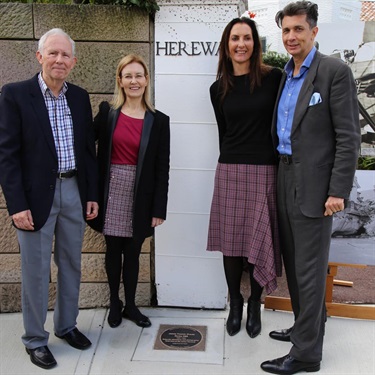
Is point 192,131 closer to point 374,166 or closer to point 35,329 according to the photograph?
point 374,166

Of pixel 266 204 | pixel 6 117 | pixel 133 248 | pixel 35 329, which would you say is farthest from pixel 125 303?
pixel 6 117

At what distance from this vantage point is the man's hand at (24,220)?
2.60 m

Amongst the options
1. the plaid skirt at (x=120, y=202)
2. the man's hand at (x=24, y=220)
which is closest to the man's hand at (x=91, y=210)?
the plaid skirt at (x=120, y=202)

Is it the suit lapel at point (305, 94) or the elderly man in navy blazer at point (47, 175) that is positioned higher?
the suit lapel at point (305, 94)

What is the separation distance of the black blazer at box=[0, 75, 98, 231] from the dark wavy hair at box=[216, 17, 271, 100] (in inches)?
37.4

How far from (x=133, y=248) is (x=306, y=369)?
1.28 meters

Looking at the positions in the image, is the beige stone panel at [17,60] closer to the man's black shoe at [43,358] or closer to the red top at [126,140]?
the red top at [126,140]

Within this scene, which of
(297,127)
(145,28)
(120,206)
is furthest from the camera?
(145,28)

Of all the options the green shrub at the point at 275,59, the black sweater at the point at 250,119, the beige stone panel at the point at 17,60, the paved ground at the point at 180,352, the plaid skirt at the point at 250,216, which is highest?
the green shrub at the point at 275,59

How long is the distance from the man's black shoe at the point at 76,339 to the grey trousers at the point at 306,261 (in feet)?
4.20

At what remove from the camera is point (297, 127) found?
2.53m

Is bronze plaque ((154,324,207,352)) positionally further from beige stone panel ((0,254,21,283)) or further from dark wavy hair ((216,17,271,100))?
dark wavy hair ((216,17,271,100))

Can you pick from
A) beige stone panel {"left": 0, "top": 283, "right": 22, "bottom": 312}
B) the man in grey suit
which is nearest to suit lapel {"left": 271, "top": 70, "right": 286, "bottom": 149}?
the man in grey suit

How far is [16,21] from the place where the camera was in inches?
127
